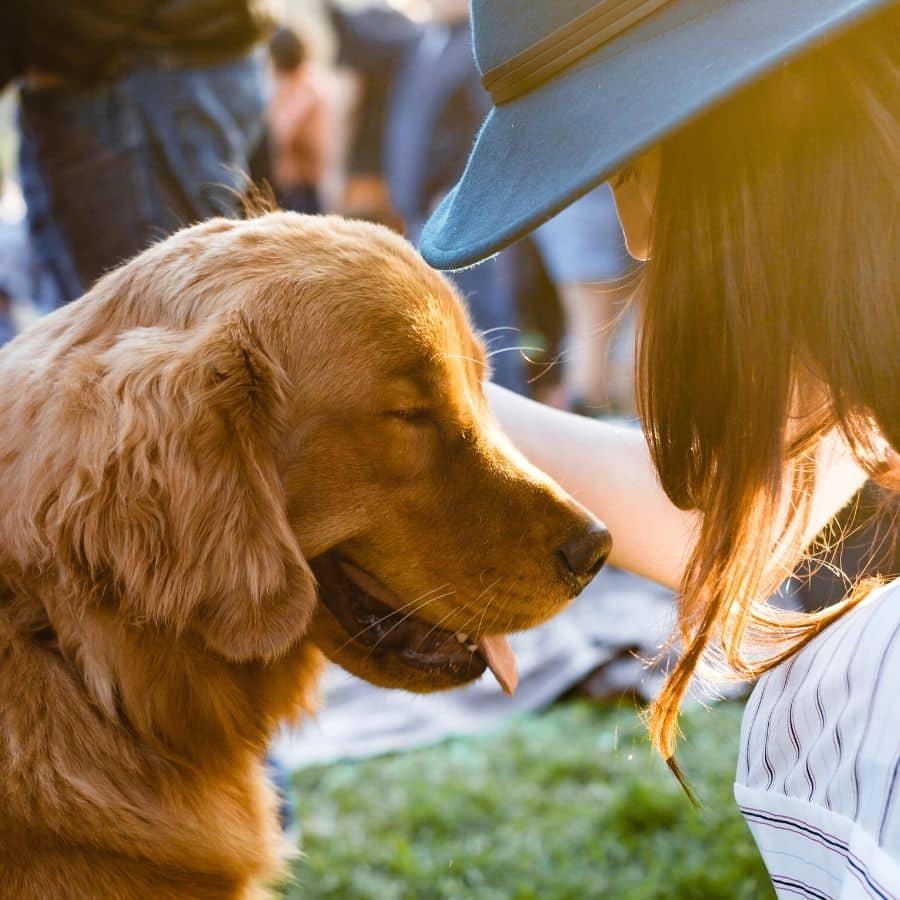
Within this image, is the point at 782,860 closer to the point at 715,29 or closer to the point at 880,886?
the point at 880,886

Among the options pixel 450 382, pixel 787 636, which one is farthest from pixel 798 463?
pixel 450 382

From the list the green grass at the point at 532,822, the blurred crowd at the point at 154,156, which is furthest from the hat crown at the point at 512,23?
the green grass at the point at 532,822

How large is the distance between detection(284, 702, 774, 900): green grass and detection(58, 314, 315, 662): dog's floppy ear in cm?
131

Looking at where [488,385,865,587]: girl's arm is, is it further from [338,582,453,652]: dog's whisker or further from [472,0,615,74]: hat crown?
[472,0,615,74]: hat crown

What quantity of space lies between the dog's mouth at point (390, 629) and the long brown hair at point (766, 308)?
55cm

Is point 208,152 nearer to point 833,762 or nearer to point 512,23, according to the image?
point 512,23

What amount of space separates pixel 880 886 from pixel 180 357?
4.63ft

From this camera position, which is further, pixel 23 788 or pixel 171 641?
pixel 171 641

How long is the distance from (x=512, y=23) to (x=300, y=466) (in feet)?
3.08

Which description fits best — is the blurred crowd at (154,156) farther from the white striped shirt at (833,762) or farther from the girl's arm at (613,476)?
the white striped shirt at (833,762)

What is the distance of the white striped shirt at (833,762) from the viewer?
1.39 metres

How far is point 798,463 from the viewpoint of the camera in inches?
79.5

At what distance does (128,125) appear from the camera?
12.0ft

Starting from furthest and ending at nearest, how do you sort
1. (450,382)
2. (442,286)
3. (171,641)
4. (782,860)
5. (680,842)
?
(680,842)
(442,286)
(450,382)
(171,641)
(782,860)
